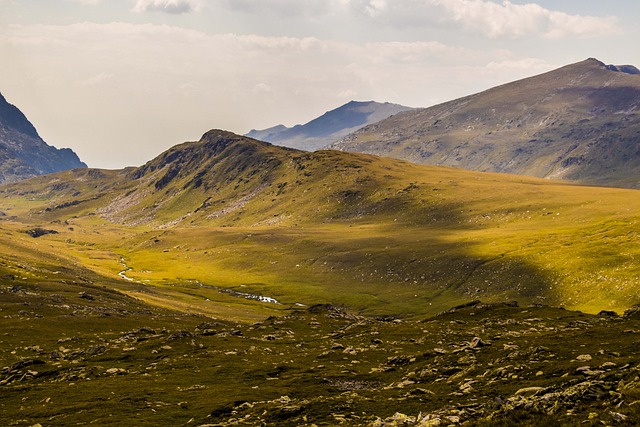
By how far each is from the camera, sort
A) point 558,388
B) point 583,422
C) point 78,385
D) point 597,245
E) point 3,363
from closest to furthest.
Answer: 1. point 583,422
2. point 558,388
3. point 78,385
4. point 3,363
5. point 597,245

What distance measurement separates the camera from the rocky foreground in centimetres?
3650

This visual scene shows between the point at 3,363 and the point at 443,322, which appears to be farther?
the point at 443,322

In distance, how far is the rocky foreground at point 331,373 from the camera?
36.5 meters

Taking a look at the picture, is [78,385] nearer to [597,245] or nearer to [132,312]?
[132,312]

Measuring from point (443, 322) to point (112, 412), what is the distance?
6141 centimetres

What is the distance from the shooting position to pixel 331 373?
59531 millimetres

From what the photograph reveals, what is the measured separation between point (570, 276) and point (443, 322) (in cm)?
8355

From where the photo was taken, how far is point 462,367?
54.5 meters

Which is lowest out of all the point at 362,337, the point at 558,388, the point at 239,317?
the point at 239,317

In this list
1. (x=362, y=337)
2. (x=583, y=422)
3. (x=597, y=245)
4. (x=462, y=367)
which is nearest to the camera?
(x=583, y=422)

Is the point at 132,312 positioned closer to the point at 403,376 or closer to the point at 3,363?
the point at 3,363

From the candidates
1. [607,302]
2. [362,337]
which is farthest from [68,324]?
[607,302]

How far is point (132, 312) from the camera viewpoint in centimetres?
12719

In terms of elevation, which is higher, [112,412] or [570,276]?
[112,412]
